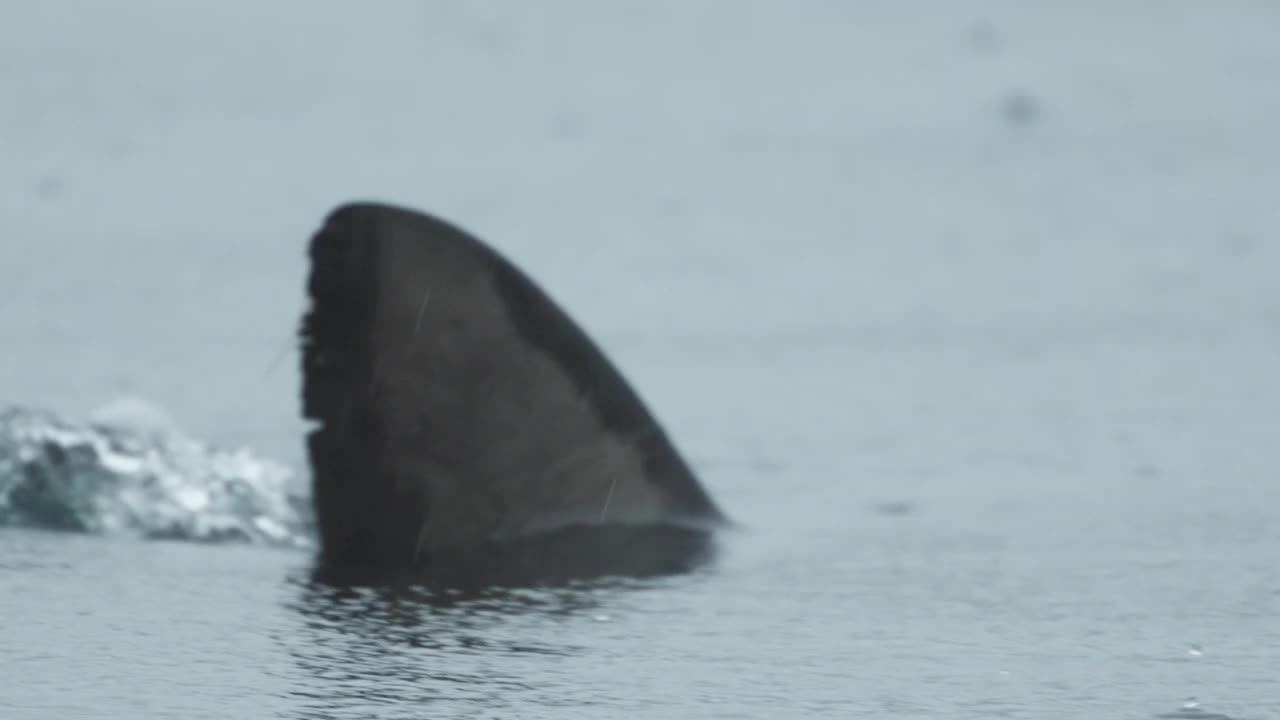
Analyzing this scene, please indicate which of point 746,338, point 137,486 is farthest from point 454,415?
point 746,338

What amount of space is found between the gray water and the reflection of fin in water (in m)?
0.19

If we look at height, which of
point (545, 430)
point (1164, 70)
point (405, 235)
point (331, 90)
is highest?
point (1164, 70)

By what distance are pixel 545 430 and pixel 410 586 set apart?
1.56ft

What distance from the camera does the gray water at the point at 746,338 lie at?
409 centimetres

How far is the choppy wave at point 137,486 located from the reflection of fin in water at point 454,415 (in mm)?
399

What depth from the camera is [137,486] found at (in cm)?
567

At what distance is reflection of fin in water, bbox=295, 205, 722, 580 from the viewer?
4910 millimetres

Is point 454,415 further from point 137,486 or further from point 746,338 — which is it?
point 746,338

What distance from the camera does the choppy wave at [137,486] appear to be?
5.43 meters

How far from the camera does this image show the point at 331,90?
15.9 meters

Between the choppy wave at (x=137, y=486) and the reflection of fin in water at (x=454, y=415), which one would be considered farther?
the choppy wave at (x=137, y=486)

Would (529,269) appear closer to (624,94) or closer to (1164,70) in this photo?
(624,94)

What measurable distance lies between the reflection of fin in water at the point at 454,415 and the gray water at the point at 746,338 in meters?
0.19

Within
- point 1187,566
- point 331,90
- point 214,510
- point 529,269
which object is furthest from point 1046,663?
point 331,90
